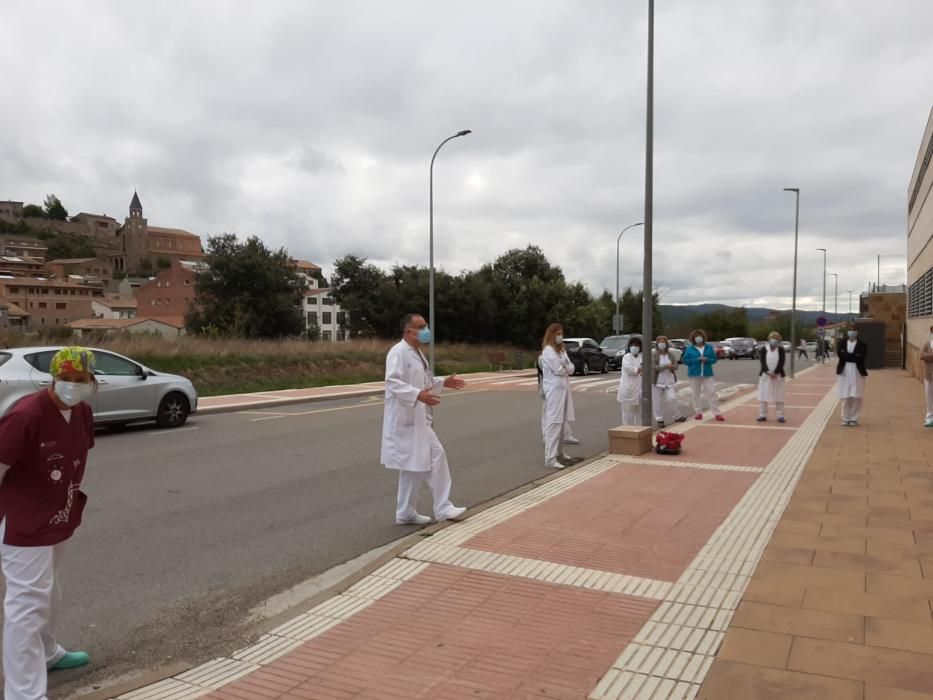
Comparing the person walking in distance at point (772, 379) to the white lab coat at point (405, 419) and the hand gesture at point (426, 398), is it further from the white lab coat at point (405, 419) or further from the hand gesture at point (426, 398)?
the hand gesture at point (426, 398)

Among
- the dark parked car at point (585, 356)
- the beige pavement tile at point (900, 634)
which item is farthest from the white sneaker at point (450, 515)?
the dark parked car at point (585, 356)

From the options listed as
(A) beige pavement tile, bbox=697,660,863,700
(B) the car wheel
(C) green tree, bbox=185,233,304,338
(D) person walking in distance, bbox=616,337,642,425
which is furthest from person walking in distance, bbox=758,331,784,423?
(C) green tree, bbox=185,233,304,338

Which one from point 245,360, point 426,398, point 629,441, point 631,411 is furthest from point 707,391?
point 245,360

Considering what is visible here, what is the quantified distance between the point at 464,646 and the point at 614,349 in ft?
99.2

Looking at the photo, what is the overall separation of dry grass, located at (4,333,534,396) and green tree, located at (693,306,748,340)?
68.6m

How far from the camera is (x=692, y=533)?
6020 millimetres

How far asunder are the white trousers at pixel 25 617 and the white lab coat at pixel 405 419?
315 centimetres

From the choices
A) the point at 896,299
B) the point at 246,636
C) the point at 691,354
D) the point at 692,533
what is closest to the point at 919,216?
the point at 896,299

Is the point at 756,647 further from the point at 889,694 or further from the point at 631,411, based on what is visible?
the point at 631,411

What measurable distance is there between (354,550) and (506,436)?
6.79 m

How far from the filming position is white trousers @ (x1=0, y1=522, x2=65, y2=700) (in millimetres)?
3248

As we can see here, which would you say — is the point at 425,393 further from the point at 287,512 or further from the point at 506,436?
the point at 506,436

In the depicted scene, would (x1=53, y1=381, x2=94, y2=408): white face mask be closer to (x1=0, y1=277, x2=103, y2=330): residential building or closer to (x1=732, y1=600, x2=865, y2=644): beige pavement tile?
(x1=732, y1=600, x2=865, y2=644): beige pavement tile

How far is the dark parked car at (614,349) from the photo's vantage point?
1277 inches
